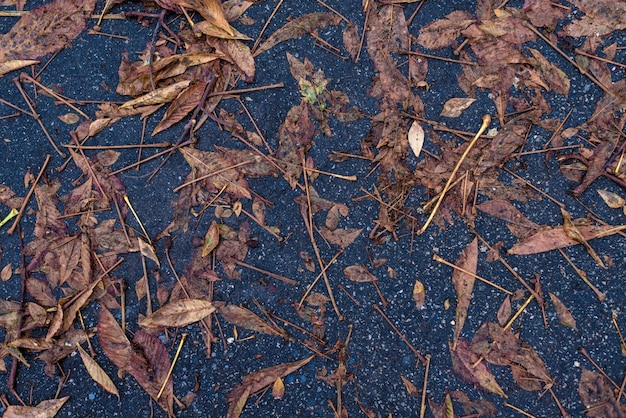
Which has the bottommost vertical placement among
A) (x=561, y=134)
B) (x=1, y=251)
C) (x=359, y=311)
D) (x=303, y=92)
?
(x=359, y=311)

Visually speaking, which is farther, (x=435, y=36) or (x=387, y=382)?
(x=435, y=36)

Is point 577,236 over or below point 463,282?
over

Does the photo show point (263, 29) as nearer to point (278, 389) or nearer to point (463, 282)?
point (463, 282)

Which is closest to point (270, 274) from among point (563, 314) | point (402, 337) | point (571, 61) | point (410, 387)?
point (402, 337)

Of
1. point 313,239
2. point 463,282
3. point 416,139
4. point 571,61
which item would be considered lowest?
point 463,282

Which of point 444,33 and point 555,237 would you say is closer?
point 555,237

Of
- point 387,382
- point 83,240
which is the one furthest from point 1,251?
point 387,382

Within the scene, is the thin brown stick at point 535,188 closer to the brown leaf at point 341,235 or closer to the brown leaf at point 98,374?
the brown leaf at point 341,235

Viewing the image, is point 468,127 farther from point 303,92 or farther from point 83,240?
point 83,240
